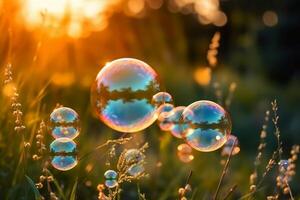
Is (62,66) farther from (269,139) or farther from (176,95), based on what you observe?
(269,139)

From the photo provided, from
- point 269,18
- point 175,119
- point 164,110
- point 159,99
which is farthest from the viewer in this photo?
point 269,18

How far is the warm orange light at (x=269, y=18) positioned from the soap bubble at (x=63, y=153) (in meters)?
13.6

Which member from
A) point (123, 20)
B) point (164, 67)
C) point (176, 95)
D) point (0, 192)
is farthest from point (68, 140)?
point (123, 20)

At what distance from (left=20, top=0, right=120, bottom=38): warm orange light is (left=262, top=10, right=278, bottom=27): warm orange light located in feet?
31.0

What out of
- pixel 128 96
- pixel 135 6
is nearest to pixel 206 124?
pixel 128 96

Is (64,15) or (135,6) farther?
(135,6)

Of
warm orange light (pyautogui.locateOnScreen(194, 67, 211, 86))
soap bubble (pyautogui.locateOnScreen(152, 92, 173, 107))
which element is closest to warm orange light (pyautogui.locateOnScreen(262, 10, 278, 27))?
warm orange light (pyautogui.locateOnScreen(194, 67, 211, 86))

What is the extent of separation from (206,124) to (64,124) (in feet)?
2.33

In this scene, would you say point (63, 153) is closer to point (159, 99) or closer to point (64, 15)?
point (159, 99)

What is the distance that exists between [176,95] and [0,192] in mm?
5556

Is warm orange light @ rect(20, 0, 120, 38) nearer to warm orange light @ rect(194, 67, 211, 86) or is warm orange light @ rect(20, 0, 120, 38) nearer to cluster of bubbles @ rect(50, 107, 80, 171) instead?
cluster of bubbles @ rect(50, 107, 80, 171)

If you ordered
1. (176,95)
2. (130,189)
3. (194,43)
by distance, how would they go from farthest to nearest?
(194,43)
(176,95)
(130,189)

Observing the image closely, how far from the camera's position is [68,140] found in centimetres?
262

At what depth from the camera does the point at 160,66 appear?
1005cm
